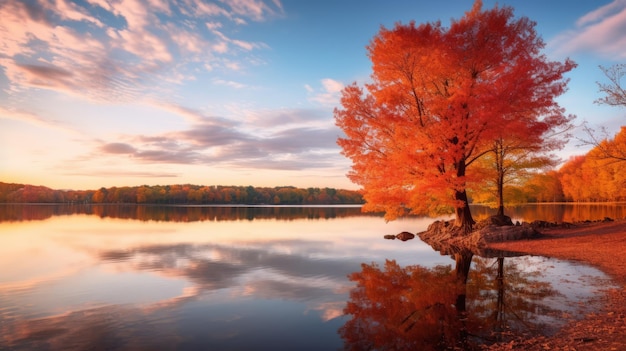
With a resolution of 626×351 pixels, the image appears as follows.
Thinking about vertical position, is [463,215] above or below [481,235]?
above

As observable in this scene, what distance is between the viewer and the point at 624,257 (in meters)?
17.4

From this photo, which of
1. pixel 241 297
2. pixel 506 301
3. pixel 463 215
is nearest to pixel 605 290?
pixel 506 301

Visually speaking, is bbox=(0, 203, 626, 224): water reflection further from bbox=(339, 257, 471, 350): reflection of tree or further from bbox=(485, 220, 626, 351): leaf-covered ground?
bbox=(339, 257, 471, 350): reflection of tree

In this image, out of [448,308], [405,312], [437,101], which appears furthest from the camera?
[437,101]

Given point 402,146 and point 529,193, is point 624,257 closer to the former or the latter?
point 402,146

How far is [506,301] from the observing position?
1145 centimetres

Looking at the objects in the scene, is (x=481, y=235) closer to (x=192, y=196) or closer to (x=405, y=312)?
(x=405, y=312)

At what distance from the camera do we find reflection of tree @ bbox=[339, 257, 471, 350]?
28.1 ft

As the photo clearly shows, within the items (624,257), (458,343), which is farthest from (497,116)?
(458,343)

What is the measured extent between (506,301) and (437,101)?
50.7ft

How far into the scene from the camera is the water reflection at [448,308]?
8.66 m

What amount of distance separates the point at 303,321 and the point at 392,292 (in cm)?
402

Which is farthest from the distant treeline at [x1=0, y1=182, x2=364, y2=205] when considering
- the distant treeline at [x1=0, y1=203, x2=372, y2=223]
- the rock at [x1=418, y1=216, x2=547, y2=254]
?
the rock at [x1=418, y1=216, x2=547, y2=254]

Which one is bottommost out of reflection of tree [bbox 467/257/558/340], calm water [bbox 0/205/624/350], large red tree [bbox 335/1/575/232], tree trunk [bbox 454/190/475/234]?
calm water [bbox 0/205/624/350]
